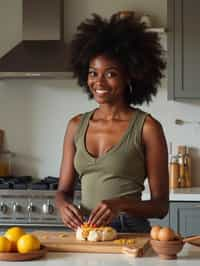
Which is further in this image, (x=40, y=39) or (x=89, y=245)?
(x=40, y=39)

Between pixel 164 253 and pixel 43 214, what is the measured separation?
1846 millimetres

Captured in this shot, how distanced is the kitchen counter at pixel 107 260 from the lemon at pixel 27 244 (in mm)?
37

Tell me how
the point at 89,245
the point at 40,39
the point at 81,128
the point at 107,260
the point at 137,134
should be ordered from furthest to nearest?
the point at 40,39
the point at 81,128
the point at 137,134
the point at 89,245
the point at 107,260

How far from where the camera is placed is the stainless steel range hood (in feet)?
12.4

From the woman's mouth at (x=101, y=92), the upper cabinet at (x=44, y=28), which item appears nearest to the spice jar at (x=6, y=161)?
the upper cabinet at (x=44, y=28)

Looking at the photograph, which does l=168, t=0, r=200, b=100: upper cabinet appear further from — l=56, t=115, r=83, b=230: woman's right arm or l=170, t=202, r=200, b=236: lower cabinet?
l=56, t=115, r=83, b=230: woman's right arm

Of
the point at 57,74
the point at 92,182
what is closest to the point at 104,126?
the point at 92,182

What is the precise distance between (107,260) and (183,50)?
7.40 ft

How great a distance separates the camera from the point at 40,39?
155 inches

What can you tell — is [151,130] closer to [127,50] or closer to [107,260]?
[127,50]

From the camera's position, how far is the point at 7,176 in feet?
13.1

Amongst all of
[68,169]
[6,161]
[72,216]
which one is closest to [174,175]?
[6,161]

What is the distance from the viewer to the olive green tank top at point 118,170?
6.48ft

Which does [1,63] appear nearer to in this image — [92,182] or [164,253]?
[92,182]
